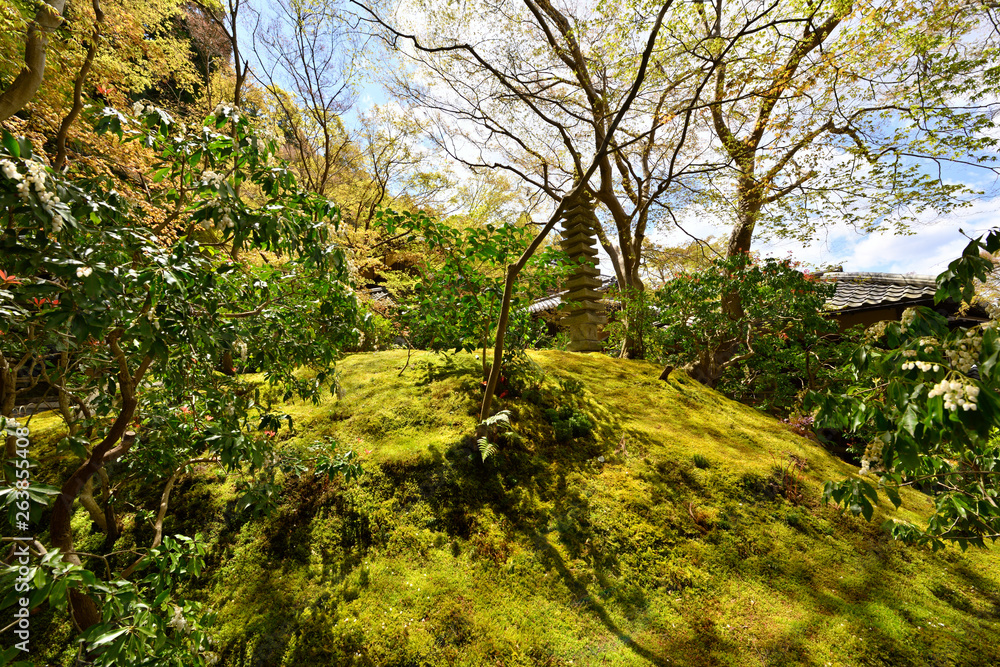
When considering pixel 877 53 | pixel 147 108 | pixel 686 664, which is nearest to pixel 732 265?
pixel 877 53

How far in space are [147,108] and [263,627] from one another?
335 cm

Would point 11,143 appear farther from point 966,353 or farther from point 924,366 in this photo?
point 966,353

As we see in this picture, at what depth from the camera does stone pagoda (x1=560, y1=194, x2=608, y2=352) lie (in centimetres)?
886

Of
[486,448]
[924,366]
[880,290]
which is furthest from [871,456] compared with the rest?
[880,290]

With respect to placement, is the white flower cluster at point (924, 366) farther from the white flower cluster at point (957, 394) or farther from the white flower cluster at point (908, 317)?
the white flower cluster at point (908, 317)

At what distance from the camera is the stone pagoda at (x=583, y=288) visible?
8.86m

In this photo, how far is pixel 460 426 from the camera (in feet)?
15.0

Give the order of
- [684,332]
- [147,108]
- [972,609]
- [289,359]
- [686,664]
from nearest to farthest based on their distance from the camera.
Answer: [147,108]
[686,664]
[972,609]
[289,359]
[684,332]

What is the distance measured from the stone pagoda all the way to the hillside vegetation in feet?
14.0

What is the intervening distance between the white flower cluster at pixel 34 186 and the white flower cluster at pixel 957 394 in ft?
10.4

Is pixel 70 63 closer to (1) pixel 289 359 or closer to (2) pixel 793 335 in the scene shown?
(1) pixel 289 359

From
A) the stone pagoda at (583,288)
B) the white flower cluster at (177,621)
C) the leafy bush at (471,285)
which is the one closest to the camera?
the white flower cluster at (177,621)

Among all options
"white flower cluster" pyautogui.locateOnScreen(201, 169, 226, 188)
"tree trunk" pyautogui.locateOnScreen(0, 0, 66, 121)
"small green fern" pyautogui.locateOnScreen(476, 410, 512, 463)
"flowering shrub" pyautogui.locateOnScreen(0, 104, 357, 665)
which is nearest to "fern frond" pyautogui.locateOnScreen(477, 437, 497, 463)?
"small green fern" pyautogui.locateOnScreen(476, 410, 512, 463)

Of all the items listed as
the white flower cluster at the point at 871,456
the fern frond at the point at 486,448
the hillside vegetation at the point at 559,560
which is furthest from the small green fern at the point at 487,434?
the white flower cluster at the point at 871,456
